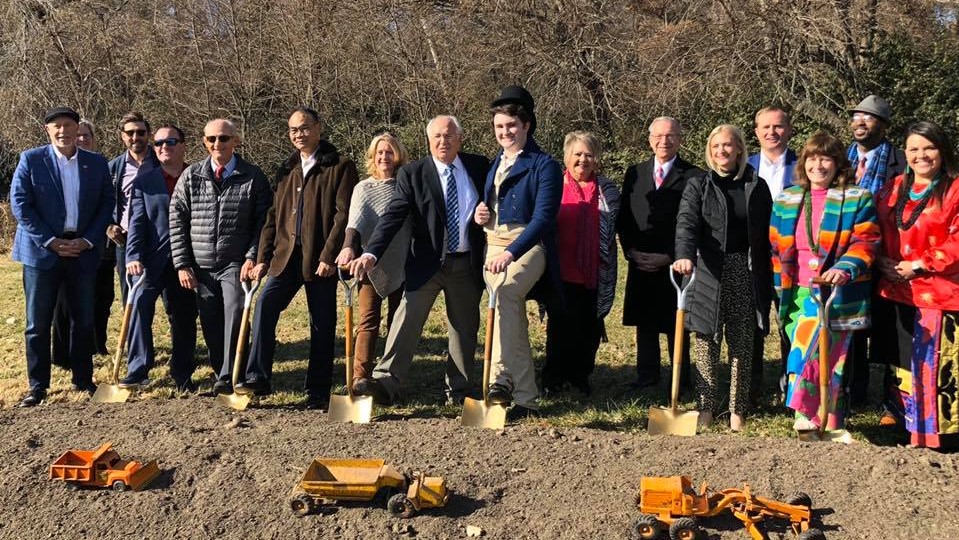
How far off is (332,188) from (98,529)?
103 inches

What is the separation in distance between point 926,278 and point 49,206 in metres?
5.72

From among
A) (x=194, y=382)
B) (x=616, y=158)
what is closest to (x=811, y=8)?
(x=616, y=158)

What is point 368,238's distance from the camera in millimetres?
5812

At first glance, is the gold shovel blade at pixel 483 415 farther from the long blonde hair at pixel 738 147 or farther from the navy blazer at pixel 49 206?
the navy blazer at pixel 49 206

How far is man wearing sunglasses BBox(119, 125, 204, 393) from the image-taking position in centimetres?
631

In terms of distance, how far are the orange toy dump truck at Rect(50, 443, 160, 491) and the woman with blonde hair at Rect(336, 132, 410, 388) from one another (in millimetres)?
1692

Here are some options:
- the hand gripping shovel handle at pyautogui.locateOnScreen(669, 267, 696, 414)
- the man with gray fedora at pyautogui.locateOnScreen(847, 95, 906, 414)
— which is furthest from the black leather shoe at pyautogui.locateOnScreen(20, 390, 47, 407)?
the man with gray fedora at pyautogui.locateOnScreen(847, 95, 906, 414)

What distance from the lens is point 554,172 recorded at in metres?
5.27

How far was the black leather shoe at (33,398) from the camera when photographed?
237 inches

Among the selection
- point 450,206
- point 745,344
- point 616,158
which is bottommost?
point 745,344

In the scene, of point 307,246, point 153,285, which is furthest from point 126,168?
point 307,246

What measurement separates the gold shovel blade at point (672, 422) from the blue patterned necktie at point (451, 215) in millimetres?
1647

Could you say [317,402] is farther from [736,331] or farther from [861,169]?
[861,169]

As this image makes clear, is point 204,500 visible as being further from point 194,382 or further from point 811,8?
point 811,8
